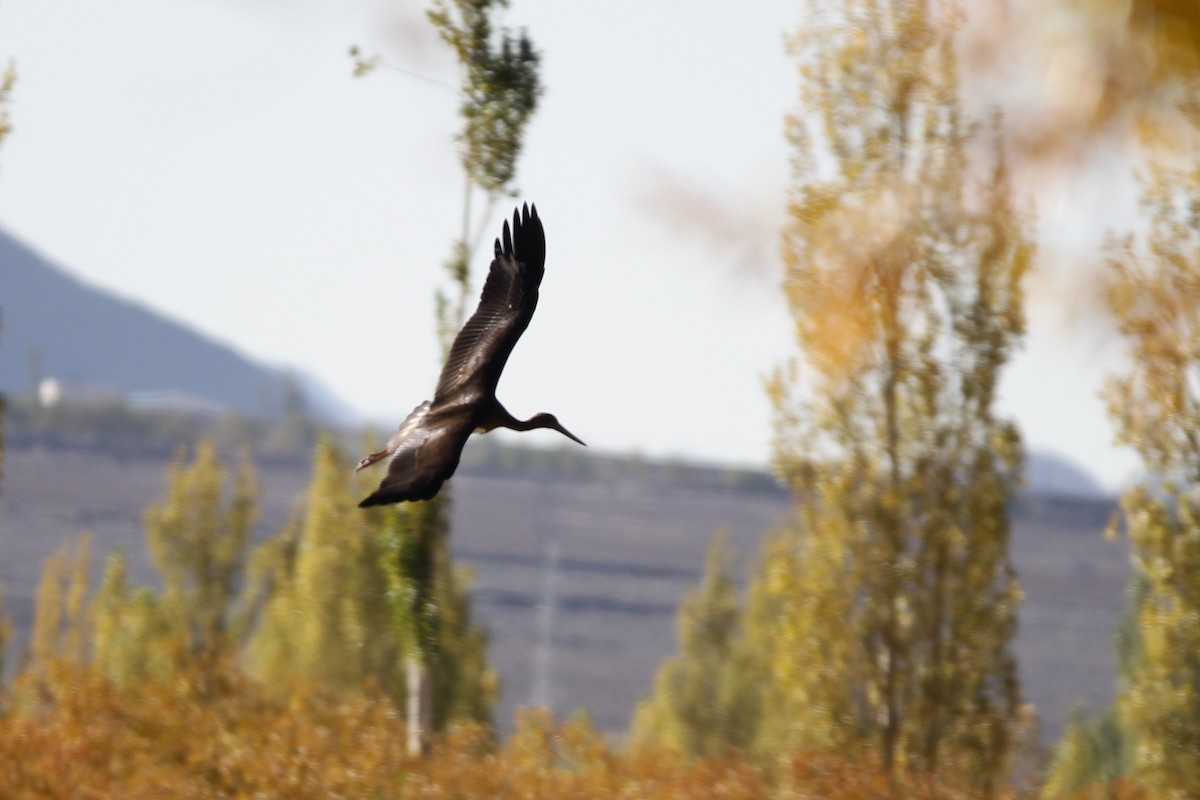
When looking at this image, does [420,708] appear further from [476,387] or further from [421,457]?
[421,457]

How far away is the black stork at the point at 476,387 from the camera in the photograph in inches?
226

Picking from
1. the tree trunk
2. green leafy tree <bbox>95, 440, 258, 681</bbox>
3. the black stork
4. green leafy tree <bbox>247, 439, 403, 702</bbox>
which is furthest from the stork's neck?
green leafy tree <bbox>95, 440, 258, 681</bbox>

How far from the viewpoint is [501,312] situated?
6.56 meters

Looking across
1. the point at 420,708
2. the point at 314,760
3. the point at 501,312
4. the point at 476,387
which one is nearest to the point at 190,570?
the point at 420,708

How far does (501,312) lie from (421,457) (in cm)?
96

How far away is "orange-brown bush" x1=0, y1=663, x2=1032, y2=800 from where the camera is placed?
39.2ft

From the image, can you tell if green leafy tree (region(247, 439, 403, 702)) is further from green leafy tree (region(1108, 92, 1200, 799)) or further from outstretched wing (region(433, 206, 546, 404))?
outstretched wing (region(433, 206, 546, 404))

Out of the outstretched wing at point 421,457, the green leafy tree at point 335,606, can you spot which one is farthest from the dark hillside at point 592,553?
the outstretched wing at point 421,457

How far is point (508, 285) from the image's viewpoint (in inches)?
261

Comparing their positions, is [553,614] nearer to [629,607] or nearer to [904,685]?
[629,607]

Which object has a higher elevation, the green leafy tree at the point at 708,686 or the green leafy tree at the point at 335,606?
the green leafy tree at the point at 335,606

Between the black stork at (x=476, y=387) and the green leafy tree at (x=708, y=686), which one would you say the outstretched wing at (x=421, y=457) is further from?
the green leafy tree at (x=708, y=686)

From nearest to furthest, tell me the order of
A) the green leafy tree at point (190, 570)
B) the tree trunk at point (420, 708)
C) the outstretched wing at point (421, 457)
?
1. the outstretched wing at point (421, 457)
2. the tree trunk at point (420, 708)
3. the green leafy tree at point (190, 570)

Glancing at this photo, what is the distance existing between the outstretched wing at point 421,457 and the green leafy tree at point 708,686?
84.1 ft
